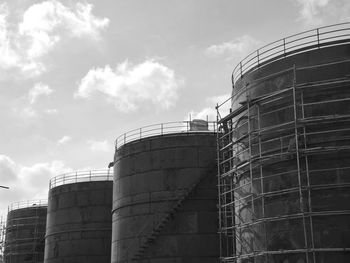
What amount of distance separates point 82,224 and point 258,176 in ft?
62.3

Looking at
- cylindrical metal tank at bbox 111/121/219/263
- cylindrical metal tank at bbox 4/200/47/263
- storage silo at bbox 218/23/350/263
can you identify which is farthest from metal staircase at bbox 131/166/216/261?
cylindrical metal tank at bbox 4/200/47/263

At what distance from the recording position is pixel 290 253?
1691 centimetres

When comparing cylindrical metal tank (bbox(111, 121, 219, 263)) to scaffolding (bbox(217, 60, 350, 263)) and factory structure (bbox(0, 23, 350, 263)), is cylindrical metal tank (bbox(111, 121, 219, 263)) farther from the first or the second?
scaffolding (bbox(217, 60, 350, 263))

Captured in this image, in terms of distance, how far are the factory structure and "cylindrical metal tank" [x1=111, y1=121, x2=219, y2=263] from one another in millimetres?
49

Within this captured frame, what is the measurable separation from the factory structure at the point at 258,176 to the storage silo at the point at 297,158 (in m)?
0.03

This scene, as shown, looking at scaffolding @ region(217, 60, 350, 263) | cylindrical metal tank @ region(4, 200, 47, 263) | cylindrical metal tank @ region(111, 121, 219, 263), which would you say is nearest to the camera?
scaffolding @ region(217, 60, 350, 263)

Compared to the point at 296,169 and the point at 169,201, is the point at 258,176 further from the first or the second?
the point at 169,201

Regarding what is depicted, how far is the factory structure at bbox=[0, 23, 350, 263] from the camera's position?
1670cm

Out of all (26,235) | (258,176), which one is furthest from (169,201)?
(26,235)

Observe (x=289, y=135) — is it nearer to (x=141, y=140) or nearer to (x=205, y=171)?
(x=205, y=171)

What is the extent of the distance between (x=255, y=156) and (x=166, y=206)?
27.0ft

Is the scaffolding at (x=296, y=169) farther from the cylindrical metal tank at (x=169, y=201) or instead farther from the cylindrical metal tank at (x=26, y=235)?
the cylindrical metal tank at (x=26, y=235)

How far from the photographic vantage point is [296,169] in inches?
684

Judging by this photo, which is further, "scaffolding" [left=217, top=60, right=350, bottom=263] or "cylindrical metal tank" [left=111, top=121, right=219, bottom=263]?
"cylindrical metal tank" [left=111, top=121, right=219, bottom=263]
